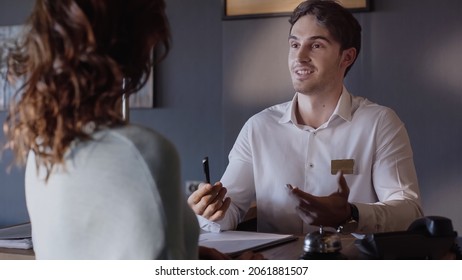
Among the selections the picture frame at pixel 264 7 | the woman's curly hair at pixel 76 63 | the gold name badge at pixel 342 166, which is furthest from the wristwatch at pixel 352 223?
the picture frame at pixel 264 7

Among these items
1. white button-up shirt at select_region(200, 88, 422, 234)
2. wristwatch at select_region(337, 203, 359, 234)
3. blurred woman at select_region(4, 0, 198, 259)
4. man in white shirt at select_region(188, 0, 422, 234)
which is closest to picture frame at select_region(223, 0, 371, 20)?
man in white shirt at select_region(188, 0, 422, 234)

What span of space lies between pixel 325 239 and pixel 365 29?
1.37m

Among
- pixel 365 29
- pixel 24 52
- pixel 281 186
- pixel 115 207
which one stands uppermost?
pixel 365 29

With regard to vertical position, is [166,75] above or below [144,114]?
above

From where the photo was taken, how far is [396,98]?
200 centimetres

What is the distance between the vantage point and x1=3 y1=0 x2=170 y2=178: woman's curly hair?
56 centimetres

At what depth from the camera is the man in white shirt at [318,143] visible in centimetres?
137

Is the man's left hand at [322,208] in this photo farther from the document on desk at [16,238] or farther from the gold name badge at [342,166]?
the document on desk at [16,238]

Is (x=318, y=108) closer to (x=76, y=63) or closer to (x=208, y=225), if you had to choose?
(x=208, y=225)

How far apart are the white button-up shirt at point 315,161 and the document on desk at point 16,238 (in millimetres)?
463

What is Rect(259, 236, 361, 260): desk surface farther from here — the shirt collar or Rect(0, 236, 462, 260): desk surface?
the shirt collar
